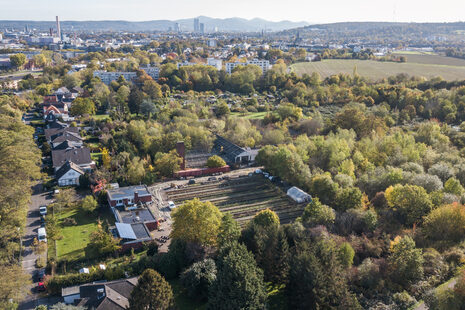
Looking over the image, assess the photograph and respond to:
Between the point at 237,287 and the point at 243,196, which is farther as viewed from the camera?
the point at 243,196

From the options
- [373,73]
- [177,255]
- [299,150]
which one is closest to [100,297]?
[177,255]

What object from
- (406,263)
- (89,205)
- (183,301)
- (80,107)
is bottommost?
(183,301)

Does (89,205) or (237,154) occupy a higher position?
(237,154)

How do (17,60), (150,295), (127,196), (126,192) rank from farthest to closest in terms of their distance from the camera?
(17,60)
(126,192)
(127,196)
(150,295)

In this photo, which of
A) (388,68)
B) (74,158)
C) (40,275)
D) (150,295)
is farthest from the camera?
(388,68)

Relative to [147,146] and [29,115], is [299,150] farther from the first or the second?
[29,115]

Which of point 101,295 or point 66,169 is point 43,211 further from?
point 101,295

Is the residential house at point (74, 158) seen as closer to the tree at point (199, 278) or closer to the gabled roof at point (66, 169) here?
the gabled roof at point (66, 169)

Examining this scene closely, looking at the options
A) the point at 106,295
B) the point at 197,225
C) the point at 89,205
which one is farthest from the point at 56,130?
the point at 106,295
